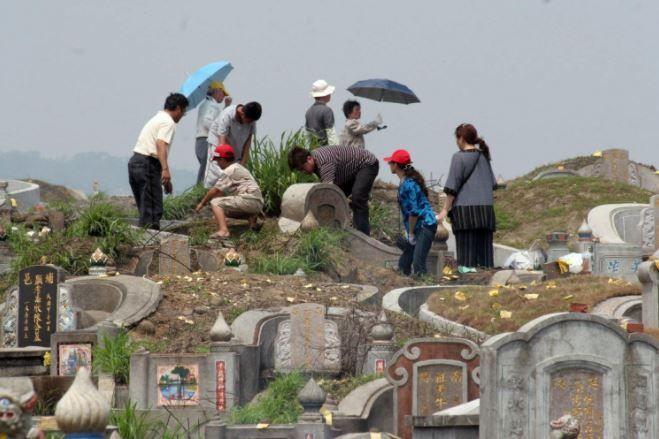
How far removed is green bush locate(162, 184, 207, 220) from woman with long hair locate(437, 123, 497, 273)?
4985 millimetres

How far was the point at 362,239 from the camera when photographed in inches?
862

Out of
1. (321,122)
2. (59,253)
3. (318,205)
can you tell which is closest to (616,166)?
(321,122)

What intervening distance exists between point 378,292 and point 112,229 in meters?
3.77

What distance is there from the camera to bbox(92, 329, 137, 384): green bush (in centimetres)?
1546

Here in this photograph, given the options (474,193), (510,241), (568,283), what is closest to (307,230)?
(474,193)

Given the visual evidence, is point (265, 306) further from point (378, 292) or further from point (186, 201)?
point (186, 201)

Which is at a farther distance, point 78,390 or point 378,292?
point 378,292

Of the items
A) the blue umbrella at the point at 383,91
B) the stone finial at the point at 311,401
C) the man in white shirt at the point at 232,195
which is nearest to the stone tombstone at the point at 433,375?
the stone finial at the point at 311,401

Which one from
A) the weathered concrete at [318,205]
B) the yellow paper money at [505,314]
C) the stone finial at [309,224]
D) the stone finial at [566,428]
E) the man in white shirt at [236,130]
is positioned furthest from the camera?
the man in white shirt at [236,130]

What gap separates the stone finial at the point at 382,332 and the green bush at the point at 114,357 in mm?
2363

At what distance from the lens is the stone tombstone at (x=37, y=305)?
16922 mm

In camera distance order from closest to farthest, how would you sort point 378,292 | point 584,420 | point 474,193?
1. point 584,420
2. point 378,292
3. point 474,193

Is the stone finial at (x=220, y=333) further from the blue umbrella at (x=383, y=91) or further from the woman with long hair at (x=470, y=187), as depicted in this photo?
the blue umbrella at (x=383, y=91)

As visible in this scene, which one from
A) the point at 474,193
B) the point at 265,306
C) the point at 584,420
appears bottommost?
the point at 584,420
